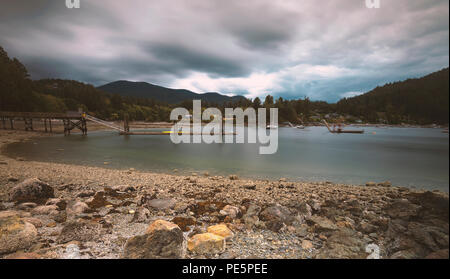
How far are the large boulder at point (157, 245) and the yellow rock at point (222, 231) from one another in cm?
74

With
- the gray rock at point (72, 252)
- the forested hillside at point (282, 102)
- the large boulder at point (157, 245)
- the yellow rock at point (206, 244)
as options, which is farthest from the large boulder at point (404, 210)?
the gray rock at point (72, 252)

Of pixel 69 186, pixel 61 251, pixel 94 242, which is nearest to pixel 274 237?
pixel 94 242

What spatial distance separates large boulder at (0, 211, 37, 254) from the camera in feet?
8.65

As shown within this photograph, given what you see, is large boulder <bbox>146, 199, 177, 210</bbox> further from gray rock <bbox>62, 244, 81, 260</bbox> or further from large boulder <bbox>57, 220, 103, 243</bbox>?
gray rock <bbox>62, 244, 81, 260</bbox>

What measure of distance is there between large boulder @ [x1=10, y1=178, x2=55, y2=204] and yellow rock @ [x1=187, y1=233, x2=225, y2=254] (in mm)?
4482

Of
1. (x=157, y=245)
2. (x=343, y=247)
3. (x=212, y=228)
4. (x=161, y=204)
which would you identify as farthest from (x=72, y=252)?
(x=343, y=247)

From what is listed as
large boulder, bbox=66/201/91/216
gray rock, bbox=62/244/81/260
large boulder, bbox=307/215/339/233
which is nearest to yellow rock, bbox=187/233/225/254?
gray rock, bbox=62/244/81/260

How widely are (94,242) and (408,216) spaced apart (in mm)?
5458

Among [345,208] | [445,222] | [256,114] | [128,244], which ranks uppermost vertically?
[256,114]

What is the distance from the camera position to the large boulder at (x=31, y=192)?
14.5 feet

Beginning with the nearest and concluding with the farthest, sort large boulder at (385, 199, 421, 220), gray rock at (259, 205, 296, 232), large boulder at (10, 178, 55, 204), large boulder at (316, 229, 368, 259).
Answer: large boulder at (316, 229, 368, 259)
large boulder at (385, 199, 421, 220)
gray rock at (259, 205, 296, 232)
large boulder at (10, 178, 55, 204)

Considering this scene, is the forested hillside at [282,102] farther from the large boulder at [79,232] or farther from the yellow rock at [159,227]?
the large boulder at [79,232]
